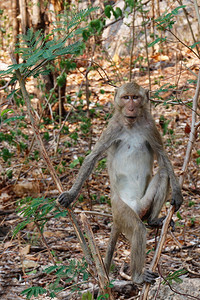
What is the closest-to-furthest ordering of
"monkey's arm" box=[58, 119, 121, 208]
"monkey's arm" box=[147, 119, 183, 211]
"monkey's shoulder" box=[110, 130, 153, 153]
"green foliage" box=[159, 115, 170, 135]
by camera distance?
"monkey's arm" box=[58, 119, 121, 208], "monkey's arm" box=[147, 119, 183, 211], "monkey's shoulder" box=[110, 130, 153, 153], "green foliage" box=[159, 115, 170, 135]

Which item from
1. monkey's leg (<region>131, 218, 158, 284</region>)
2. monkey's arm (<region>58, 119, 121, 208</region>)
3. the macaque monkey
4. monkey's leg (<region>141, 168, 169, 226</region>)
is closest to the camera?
monkey's arm (<region>58, 119, 121, 208</region>)

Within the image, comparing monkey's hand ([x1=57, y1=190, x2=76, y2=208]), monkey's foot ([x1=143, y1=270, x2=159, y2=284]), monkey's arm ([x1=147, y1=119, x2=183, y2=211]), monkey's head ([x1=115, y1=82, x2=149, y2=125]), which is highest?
monkey's head ([x1=115, y1=82, x2=149, y2=125])

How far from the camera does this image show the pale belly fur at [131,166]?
4324 millimetres

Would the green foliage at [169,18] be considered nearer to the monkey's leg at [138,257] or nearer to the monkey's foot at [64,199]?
the monkey's foot at [64,199]

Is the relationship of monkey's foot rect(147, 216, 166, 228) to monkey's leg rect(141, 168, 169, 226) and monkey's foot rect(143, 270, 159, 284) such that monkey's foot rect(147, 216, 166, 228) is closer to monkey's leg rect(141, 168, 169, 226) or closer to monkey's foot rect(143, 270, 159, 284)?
monkey's leg rect(141, 168, 169, 226)

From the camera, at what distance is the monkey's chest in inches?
171

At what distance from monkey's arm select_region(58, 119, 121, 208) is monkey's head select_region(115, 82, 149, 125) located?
8.2 inches

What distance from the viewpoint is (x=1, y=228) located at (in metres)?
5.98

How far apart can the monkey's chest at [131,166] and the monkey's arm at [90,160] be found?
0.19m

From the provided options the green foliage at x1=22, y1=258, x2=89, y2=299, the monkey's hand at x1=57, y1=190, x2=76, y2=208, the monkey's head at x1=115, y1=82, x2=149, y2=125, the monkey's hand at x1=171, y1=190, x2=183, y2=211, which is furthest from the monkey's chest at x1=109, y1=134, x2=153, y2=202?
the green foliage at x1=22, y1=258, x2=89, y2=299

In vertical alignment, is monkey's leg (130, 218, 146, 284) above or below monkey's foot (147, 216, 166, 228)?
below

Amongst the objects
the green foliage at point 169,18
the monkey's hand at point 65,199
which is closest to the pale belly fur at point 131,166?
the monkey's hand at point 65,199

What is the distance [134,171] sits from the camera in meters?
4.36

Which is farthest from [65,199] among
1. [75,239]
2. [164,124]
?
[164,124]
